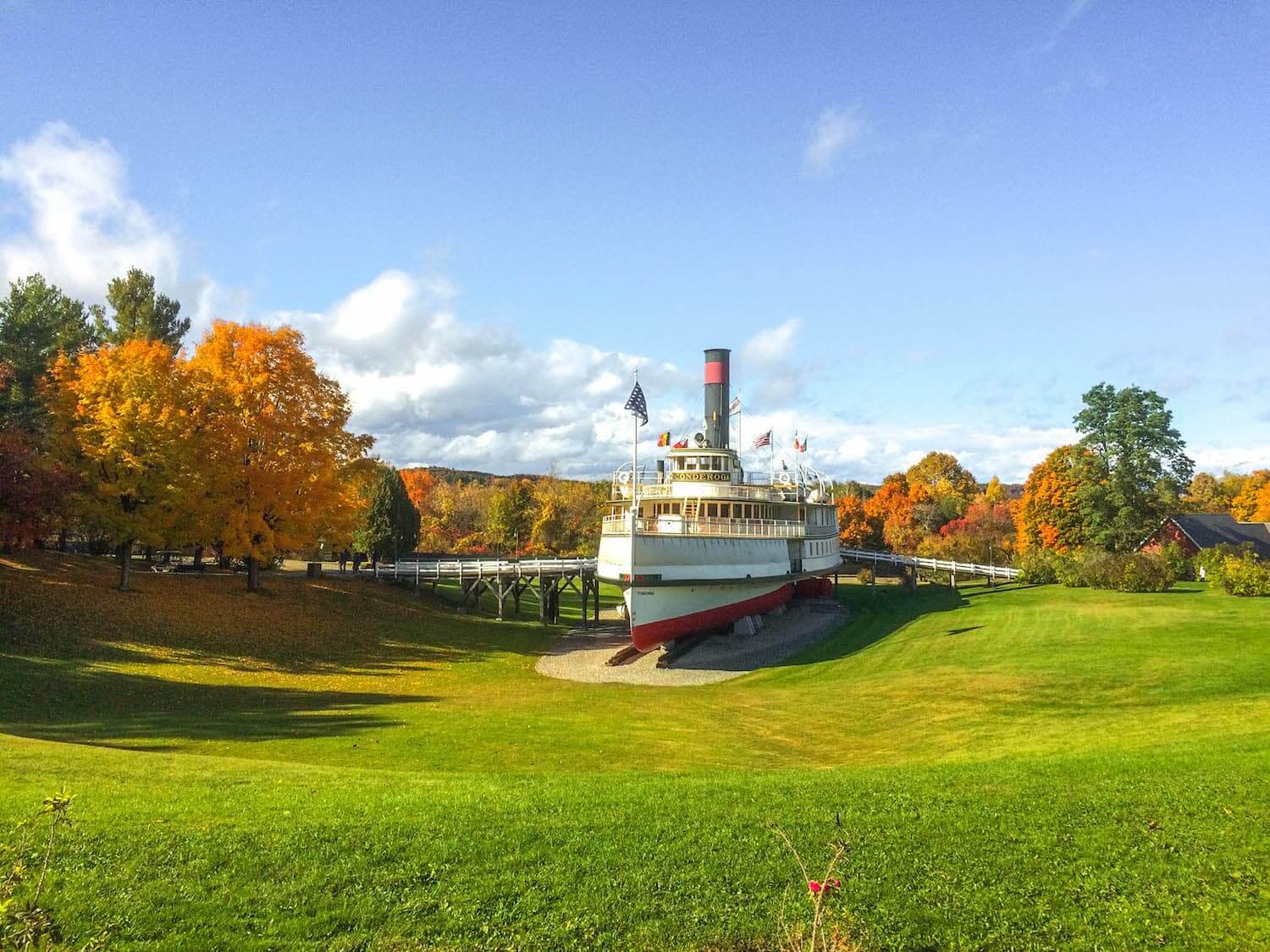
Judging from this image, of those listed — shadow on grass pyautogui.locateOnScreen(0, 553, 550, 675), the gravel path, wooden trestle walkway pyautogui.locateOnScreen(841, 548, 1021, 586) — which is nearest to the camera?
shadow on grass pyautogui.locateOnScreen(0, 553, 550, 675)

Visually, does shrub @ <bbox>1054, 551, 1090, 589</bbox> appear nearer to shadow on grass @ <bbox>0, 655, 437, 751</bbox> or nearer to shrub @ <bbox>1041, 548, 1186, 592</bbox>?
shrub @ <bbox>1041, 548, 1186, 592</bbox>

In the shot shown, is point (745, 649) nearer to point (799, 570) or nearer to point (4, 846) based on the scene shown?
point (799, 570)

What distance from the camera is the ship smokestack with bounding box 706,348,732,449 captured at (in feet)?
146

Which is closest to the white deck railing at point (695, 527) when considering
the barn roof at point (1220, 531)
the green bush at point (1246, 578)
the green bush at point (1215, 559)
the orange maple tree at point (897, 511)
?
the green bush at point (1246, 578)

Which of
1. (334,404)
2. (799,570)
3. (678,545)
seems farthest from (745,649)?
(334,404)

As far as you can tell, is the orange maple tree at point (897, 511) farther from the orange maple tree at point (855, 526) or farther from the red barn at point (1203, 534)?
the red barn at point (1203, 534)

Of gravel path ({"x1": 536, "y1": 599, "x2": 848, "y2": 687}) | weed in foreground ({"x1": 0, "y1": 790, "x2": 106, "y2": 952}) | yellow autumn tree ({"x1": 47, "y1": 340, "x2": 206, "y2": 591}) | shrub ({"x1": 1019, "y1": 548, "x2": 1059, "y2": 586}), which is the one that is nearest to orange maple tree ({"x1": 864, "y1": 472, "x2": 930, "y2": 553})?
shrub ({"x1": 1019, "y1": 548, "x2": 1059, "y2": 586})

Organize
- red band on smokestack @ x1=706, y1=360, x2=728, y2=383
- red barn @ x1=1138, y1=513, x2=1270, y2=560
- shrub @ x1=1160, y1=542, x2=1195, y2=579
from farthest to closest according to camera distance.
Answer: red barn @ x1=1138, y1=513, x2=1270, y2=560 → red band on smokestack @ x1=706, y1=360, x2=728, y2=383 → shrub @ x1=1160, y1=542, x2=1195, y2=579

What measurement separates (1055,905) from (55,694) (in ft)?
77.3

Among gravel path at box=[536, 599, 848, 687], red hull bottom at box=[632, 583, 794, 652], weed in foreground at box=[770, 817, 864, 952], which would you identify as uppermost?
weed in foreground at box=[770, 817, 864, 952]

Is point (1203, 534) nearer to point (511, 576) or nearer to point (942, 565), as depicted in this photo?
point (942, 565)

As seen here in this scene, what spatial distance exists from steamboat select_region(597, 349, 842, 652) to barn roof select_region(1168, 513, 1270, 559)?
26.9 metres

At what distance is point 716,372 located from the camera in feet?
150

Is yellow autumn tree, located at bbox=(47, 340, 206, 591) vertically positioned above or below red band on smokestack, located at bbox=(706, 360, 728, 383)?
below
